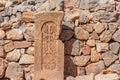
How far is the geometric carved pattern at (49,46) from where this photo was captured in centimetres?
630

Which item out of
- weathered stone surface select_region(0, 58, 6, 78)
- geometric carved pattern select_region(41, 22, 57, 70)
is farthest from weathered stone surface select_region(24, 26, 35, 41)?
weathered stone surface select_region(0, 58, 6, 78)

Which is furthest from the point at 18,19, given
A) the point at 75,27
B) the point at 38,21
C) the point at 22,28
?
the point at 75,27

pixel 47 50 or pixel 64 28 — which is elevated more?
pixel 64 28

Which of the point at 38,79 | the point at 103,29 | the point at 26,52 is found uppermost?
the point at 103,29

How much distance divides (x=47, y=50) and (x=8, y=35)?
0.91 m

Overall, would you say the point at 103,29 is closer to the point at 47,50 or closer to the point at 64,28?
the point at 64,28

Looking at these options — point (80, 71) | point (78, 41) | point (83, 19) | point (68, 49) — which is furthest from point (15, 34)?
point (80, 71)

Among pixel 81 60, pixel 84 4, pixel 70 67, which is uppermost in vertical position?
pixel 84 4

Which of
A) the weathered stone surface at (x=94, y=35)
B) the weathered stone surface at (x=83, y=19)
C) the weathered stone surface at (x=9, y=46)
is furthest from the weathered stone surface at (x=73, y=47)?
the weathered stone surface at (x=9, y=46)

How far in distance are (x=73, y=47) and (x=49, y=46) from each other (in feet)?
1.57

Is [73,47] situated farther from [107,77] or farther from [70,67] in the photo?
[107,77]

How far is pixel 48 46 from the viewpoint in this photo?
6340mm

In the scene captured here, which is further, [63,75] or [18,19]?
[18,19]

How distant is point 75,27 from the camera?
259 inches
